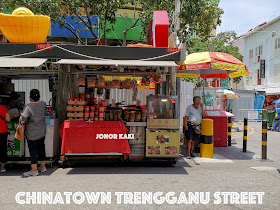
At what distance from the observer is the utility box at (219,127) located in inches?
381

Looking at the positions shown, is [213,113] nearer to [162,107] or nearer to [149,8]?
[162,107]

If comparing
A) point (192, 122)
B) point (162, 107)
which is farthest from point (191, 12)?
point (162, 107)

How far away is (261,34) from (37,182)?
34.7 metres

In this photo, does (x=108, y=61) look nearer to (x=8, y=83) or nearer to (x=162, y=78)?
(x=162, y=78)

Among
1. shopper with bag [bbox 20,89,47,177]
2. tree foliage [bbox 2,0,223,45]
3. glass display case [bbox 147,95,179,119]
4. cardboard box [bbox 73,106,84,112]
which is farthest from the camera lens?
tree foliage [bbox 2,0,223,45]

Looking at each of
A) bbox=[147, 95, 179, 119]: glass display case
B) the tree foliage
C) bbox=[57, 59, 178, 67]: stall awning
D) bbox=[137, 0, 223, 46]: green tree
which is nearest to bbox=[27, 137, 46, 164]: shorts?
bbox=[57, 59, 178, 67]: stall awning

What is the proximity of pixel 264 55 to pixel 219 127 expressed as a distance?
2742 cm

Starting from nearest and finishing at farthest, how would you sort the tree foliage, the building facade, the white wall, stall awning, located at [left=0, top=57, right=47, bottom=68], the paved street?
1. the paved street
2. stall awning, located at [left=0, top=57, right=47, bottom=68]
3. the white wall
4. the tree foliage
5. the building facade

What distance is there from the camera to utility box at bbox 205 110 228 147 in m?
9.67

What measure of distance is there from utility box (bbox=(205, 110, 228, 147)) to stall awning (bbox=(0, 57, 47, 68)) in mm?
5835

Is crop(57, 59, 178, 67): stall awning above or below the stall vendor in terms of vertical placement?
above

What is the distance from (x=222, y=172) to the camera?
640cm

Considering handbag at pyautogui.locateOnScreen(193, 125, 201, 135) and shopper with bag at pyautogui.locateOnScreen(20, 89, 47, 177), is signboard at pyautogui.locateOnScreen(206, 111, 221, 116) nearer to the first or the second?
handbag at pyautogui.locateOnScreen(193, 125, 201, 135)

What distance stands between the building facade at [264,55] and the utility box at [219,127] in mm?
22517
